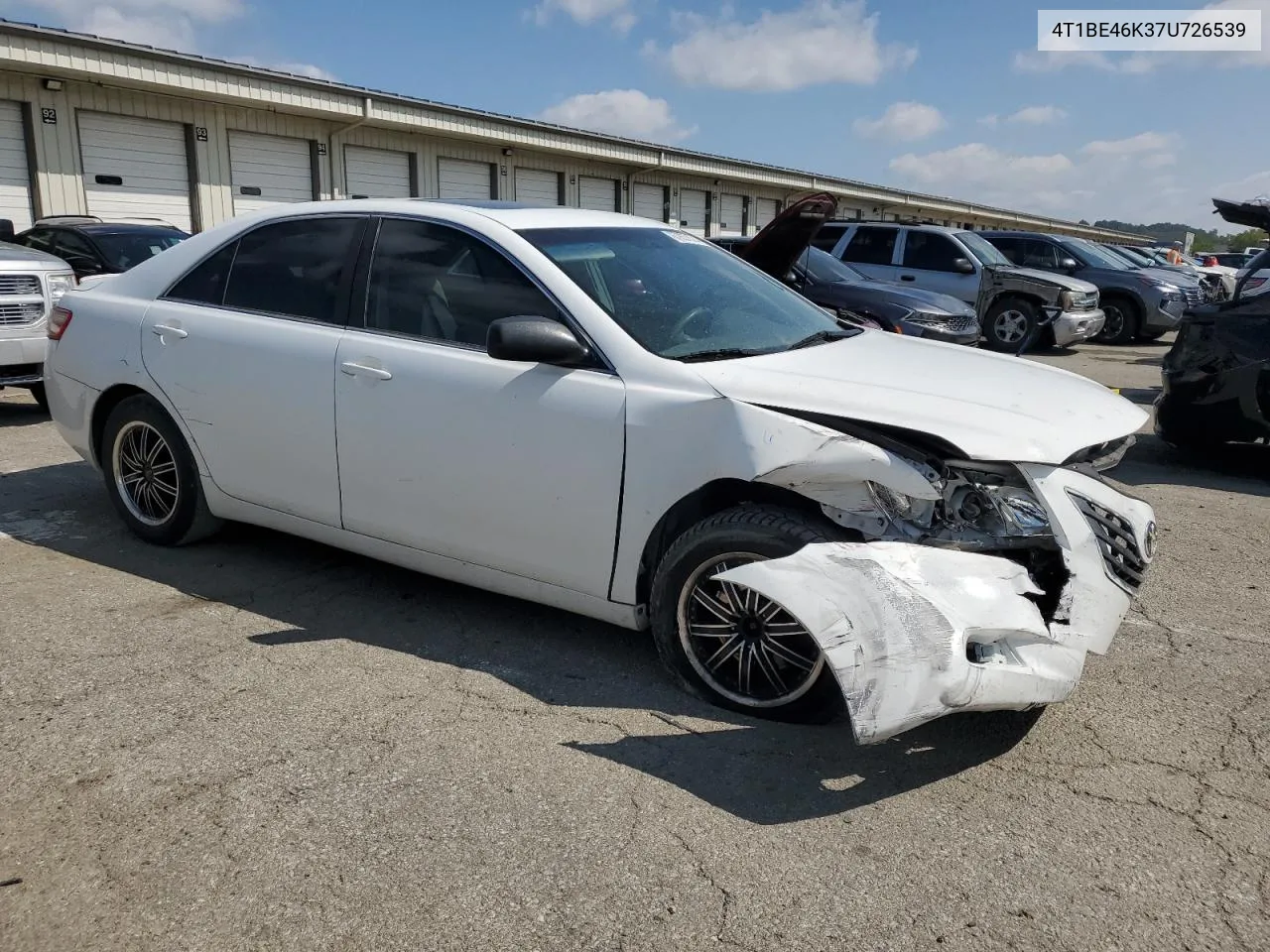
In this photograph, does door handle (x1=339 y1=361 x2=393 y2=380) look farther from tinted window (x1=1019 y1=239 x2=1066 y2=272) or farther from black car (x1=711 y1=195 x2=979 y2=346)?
tinted window (x1=1019 y1=239 x2=1066 y2=272)

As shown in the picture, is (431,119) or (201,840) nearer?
(201,840)

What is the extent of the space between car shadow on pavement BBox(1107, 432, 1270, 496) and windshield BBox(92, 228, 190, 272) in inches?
353

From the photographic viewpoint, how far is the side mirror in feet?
11.4

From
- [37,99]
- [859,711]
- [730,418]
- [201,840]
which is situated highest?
[37,99]

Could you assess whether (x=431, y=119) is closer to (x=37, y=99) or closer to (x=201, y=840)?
(x=37, y=99)

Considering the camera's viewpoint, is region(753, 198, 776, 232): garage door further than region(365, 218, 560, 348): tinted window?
Yes

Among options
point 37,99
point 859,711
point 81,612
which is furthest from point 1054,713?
point 37,99

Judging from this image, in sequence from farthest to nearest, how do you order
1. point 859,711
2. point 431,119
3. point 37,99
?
point 431,119 < point 37,99 < point 859,711

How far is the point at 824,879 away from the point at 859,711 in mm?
450

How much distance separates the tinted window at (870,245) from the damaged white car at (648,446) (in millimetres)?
10709

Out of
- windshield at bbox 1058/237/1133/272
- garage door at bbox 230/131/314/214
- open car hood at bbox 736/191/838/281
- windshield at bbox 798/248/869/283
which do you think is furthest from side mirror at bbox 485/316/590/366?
windshield at bbox 1058/237/1133/272

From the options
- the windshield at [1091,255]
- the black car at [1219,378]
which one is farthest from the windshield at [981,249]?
the black car at [1219,378]

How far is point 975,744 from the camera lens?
10.4ft

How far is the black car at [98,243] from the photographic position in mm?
10336
